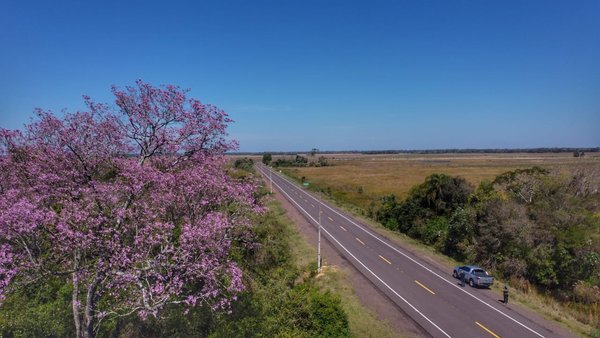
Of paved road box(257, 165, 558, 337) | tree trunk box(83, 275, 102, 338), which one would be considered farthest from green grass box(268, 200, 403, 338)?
tree trunk box(83, 275, 102, 338)

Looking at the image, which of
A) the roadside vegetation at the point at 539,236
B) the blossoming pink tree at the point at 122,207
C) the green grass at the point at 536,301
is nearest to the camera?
the blossoming pink tree at the point at 122,207

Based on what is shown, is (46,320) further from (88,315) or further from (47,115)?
(47,115)

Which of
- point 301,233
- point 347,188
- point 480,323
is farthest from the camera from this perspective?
point 347,188

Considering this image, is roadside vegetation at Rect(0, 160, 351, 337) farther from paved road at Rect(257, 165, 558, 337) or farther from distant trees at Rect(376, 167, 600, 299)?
distant trees at Rect(376, 167, 600, 299)

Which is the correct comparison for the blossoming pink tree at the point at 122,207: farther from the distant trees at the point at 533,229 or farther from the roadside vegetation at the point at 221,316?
the distant trees at the point at 533,229

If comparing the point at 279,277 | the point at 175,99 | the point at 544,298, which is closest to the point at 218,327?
the point at 175,99

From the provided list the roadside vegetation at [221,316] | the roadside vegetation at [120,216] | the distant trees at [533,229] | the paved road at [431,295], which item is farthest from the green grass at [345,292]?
the distant trees at [533,229]
